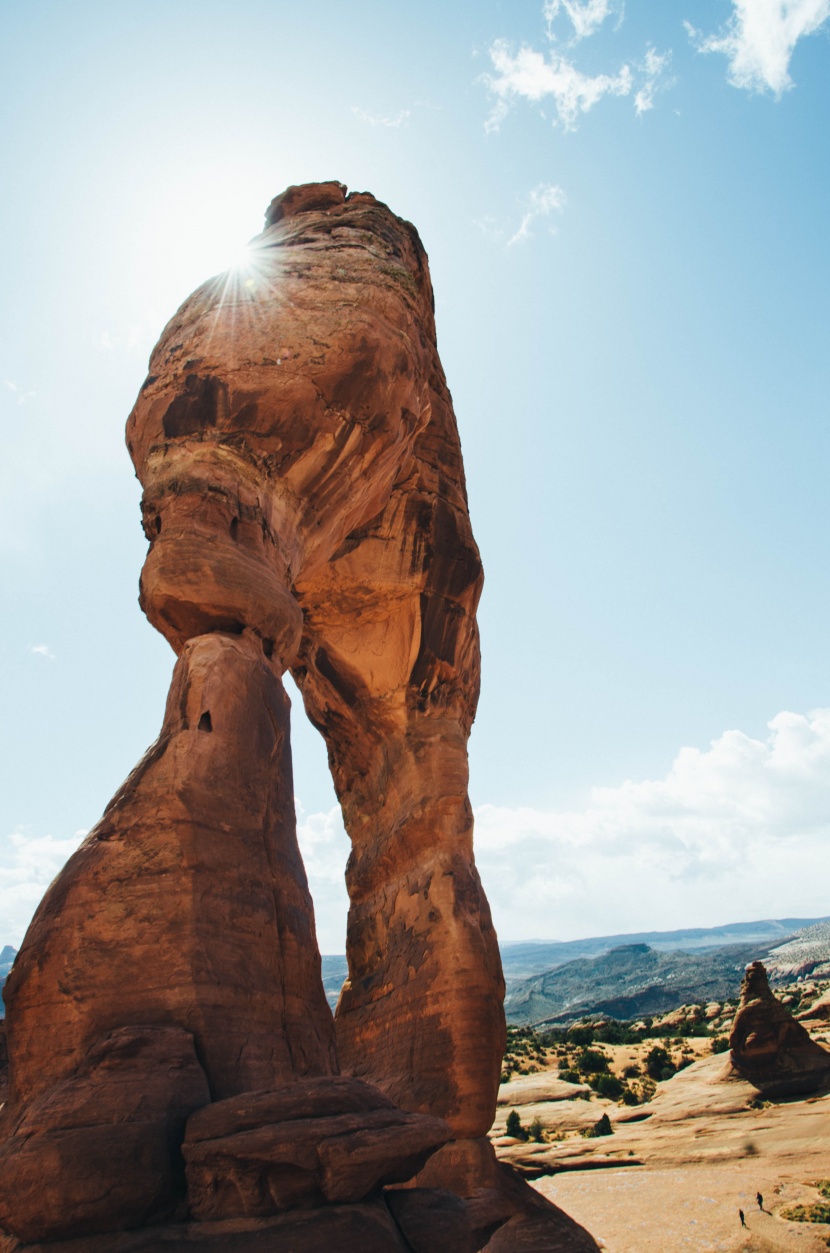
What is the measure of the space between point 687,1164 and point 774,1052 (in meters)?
5.90

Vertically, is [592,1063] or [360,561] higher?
[360,561]

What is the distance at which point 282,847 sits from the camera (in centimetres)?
563

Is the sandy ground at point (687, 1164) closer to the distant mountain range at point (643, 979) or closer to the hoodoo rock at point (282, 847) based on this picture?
the hoodoo rock at point (282, 847)

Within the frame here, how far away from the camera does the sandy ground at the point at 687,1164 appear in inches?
430

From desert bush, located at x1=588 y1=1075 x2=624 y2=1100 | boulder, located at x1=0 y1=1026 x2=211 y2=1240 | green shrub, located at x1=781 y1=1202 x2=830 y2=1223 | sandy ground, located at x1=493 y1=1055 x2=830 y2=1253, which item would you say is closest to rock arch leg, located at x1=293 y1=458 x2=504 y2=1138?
boulder, located at x1=0 y1=1026 x2=211 y2=1240

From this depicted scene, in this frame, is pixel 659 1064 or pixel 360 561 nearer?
pixel 360 561

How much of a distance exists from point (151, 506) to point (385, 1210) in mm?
5265

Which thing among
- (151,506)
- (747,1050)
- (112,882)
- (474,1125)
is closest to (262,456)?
(151,506)

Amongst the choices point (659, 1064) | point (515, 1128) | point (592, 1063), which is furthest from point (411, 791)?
point (592, 1063)

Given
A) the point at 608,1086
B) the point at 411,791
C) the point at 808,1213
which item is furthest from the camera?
the point at 608,1086

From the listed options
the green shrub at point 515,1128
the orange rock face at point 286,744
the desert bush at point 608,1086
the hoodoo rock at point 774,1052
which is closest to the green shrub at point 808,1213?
the orange rock face at point 286,744

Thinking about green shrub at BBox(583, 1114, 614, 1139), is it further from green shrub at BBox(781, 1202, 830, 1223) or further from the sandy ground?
green shrub at BBox(781, 1202, 830, 1223)

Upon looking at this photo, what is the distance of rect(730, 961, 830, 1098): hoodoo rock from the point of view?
1980cm

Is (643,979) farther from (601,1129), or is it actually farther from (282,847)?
(282,847)
